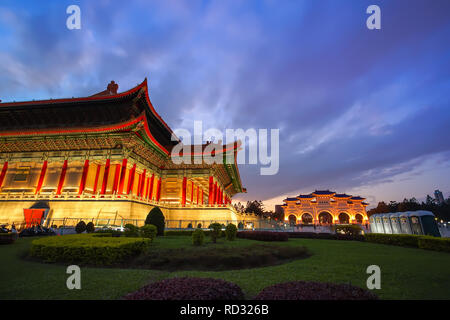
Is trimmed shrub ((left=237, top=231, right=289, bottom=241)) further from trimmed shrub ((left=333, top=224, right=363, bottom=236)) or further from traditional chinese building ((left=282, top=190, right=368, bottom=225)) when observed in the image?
traditional chinese building ((left=282, top=190, right=368, bottom=225))

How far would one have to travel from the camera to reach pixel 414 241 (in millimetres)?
12992

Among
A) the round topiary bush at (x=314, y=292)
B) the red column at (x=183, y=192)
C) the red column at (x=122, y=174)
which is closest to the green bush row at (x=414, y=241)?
the round topiary bush at (x=314, y=292)

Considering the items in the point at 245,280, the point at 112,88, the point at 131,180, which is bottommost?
the point at 245,280

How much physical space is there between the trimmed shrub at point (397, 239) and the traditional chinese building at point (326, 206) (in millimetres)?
45671

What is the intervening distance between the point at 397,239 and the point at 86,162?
29122 millimetres

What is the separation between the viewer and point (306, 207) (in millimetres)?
62375

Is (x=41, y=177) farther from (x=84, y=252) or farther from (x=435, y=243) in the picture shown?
(x=435, y=243)

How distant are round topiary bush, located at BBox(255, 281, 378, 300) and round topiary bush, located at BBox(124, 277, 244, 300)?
456 millimetres

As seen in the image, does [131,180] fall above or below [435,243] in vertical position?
above

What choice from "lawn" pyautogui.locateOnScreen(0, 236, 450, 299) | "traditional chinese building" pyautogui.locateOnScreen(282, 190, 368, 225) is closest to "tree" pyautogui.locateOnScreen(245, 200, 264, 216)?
"traditional chinese building" pyautogui.locateOnScreen(282, 190, 368, 225)

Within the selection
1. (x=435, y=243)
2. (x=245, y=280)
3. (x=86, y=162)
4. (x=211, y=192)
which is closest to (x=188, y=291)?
(x=245, y=280)

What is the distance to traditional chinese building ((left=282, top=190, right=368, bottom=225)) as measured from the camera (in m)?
60.3

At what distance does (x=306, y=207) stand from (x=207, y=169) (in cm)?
A: 4398
